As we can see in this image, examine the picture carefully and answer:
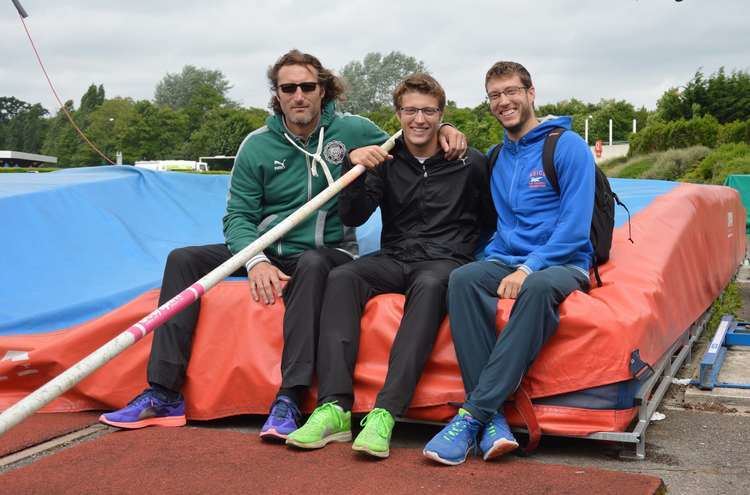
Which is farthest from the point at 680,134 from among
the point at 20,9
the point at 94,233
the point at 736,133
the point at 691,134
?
the point at 94,233

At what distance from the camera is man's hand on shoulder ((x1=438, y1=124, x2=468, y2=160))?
3637 millimetres

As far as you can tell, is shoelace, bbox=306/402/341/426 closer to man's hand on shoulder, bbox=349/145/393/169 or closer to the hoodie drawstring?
man's hand on shoulder, bbox=349/145/393/169

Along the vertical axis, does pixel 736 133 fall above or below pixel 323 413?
above

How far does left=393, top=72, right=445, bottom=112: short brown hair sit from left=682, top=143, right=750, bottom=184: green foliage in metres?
13.0

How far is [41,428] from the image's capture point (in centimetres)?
348

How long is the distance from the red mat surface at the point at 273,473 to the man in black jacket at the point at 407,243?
0.81 ft

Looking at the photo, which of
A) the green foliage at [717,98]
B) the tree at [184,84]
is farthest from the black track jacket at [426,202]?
the tree at [184,84]

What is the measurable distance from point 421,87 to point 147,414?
1717 millimetres

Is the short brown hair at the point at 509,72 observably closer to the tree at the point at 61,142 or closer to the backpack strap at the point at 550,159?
the backpack strap at the point at 550,159

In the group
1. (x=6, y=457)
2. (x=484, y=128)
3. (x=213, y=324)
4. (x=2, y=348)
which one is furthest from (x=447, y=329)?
(x=484, y=128)

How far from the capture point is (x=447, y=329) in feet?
10.8

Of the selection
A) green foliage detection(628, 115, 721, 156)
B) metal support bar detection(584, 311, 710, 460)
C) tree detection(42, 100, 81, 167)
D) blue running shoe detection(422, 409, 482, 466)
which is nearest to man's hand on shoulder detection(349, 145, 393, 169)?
blue running shoe detection(422, 409, 482, 466)

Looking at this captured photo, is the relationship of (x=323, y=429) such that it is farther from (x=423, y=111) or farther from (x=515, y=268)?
(x=423, y=111)

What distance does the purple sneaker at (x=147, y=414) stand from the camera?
11.2ft
